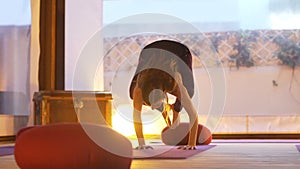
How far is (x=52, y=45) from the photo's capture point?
15.1 feet

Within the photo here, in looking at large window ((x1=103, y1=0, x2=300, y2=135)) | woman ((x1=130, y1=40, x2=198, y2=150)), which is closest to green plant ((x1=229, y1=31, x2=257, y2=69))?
large window ((x1=103, y1=0, x2=300, y2=135))

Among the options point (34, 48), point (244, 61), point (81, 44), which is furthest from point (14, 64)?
point (244, 61)

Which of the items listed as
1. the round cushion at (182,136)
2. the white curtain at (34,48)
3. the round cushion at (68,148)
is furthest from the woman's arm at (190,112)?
the white curtain at (34,48)

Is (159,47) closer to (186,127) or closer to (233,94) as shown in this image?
(186,127)

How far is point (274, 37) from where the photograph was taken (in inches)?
193

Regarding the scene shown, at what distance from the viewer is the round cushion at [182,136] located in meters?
3.51

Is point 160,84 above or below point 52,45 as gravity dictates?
below

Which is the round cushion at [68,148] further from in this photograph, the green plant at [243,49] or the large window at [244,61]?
the green plant at [243,49]

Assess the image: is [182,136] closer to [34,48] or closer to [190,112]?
[190,112]

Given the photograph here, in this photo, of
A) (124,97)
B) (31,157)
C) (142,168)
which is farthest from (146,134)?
(31,157)

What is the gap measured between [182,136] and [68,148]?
1999 mm

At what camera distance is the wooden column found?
459cm

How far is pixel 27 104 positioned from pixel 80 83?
1.91 feet

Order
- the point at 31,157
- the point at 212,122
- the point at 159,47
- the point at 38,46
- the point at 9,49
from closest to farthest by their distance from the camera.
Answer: the point at 31,157 < the point at 159,47 < the point at 9,49 < the point at 38,46 < the point at 212,122
